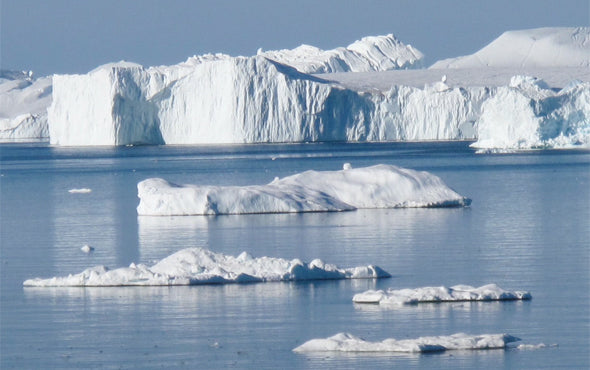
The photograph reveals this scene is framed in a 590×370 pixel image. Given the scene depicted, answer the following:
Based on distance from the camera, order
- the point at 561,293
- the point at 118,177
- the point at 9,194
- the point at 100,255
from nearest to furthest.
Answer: the point at 561,293 → the point at 100,255 → the point at 9,194 → the point at 118,177

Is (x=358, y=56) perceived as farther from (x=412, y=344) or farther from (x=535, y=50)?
(x=412, y=344)

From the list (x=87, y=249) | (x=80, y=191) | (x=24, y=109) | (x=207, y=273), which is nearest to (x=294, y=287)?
(x=207, y=273)

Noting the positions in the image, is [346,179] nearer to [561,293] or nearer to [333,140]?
[561,293]

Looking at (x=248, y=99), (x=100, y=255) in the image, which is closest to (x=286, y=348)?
(x=100, y=255)

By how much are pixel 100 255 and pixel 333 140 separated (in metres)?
36.3

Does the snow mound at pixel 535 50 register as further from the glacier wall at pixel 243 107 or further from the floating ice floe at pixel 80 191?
the floating ice floe at pixel 80 191

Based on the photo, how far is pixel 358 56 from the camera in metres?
89.7

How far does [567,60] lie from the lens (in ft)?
235

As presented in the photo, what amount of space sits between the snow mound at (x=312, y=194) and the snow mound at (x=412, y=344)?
11.0m

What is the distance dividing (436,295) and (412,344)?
2.00 metres

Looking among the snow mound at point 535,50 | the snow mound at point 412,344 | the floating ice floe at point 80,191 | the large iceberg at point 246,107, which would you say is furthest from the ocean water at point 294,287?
the snow mound at point 535,50

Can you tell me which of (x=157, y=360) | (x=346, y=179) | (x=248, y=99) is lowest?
(x=157, y=360)

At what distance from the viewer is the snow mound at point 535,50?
236 feet

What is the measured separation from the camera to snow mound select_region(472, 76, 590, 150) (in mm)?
36969
